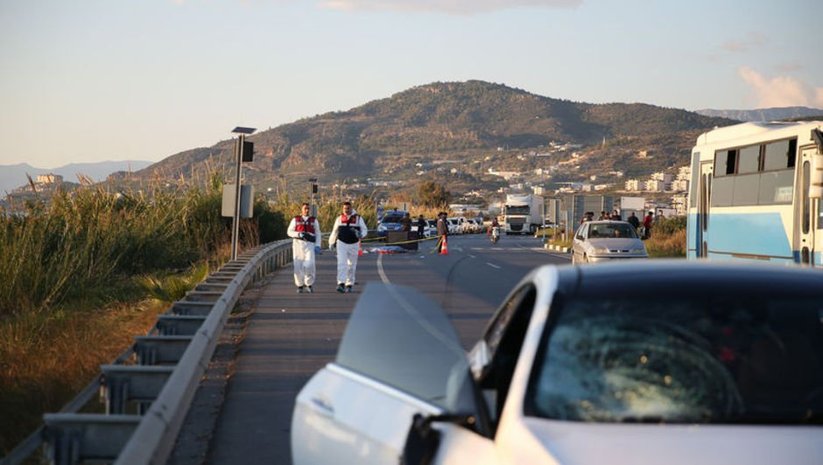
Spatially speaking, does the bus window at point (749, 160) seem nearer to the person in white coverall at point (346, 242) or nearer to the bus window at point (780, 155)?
the bus window at point (780, 155)

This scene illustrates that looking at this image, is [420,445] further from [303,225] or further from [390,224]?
[390,224]

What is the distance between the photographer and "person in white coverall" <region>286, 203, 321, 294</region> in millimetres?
25297

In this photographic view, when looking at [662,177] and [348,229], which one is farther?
[662,177]

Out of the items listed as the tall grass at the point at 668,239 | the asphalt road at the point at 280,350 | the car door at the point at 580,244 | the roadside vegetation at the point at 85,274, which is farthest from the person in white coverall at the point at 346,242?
the tall grass at the point at 668,239

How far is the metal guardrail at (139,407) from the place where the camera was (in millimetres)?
6547

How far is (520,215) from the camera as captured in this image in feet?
317

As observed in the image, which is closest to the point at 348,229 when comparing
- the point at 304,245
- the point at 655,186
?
the point at 304,245

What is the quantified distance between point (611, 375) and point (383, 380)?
1146 millimetres

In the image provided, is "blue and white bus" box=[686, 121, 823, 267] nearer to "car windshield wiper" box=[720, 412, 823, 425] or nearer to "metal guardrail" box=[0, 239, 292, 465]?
"metal guardrail" box=[0, 239, 292, 465]

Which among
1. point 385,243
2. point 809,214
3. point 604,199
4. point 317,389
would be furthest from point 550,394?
point 604,199

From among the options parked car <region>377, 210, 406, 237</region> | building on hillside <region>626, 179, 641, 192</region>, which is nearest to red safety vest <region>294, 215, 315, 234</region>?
parked car <region>377, 210, 406, 237</region>

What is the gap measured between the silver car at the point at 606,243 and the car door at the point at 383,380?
1059 inches

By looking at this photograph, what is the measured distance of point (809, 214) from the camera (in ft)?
69.4

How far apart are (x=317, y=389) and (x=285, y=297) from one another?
18573mm
